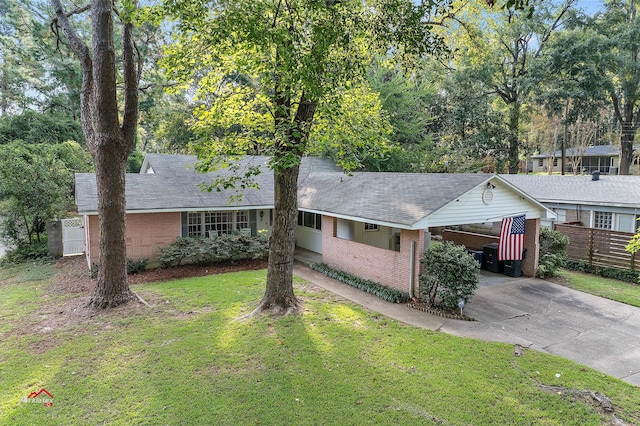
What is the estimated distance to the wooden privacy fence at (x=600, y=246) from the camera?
43.0ft

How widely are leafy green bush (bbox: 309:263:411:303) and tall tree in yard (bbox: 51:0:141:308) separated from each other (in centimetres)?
635

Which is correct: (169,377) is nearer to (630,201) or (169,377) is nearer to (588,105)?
(630,201)

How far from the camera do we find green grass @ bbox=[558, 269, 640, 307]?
10.9 metres

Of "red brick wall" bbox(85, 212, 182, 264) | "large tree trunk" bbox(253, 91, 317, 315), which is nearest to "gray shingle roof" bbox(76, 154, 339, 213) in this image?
"red brick wall" bbox(85, 212, 182, 264)

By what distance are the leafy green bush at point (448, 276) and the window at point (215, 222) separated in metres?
8.60

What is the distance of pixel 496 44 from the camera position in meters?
27.1

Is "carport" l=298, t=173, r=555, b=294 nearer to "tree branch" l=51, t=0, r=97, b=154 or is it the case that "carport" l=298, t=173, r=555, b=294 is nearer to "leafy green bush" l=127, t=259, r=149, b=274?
"leafy green bush" l=127, t=259, r=149, b=274

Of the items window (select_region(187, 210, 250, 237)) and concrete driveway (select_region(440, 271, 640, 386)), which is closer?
concrete driveway (select_region(440, 271, 640, 386))

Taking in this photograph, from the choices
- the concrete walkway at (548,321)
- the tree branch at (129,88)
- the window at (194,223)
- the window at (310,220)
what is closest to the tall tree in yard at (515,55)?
the window at (310,220)

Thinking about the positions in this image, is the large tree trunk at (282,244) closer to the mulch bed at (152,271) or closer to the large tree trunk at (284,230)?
the large tree trunk at (284,230)

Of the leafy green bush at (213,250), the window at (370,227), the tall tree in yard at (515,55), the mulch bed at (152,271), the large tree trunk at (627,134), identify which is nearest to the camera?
the mulch bed at (152,271)

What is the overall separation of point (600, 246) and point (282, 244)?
1224 centimetres

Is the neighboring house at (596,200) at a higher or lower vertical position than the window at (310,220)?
higher

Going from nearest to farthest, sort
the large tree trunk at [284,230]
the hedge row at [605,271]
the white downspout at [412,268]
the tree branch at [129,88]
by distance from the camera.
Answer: the large tree trunk at [284,230] < the tree branch at [129,88] < the white downspout at [412,268] < the hedge row at [605,271]
